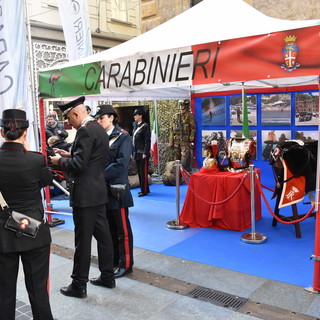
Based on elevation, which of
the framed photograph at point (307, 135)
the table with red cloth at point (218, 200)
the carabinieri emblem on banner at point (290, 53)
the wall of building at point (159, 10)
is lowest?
the table with red cloth at point (218, 200)

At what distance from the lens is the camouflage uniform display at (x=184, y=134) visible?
376 inches

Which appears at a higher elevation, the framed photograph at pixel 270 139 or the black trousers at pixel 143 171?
the framed photograph at pixel 270 139

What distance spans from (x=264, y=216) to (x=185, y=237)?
5.42ft

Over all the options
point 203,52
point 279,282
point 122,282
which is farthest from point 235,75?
point 122,282

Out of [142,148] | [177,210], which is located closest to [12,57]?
[177,210]

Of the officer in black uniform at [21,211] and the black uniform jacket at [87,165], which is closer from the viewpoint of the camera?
the officer in black uniform at [21,211]

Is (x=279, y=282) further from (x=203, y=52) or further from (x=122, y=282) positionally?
(x=203, y=52)

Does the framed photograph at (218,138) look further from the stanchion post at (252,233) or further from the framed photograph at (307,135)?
the stanchion post at (252,233)

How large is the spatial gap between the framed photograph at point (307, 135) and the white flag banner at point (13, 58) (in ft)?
18.2

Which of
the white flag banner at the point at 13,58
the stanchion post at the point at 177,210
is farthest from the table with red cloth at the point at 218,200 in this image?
the white flag banner at the point at 13,58

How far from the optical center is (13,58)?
529cm

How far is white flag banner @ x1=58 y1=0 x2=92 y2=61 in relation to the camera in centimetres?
744

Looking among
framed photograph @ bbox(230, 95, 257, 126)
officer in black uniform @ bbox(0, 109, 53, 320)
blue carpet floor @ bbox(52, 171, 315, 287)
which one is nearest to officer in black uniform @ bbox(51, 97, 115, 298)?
officer in black uniform @ bbox(0, 109, 53, 320)

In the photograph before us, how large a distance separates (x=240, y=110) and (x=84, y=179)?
6.37 metres
